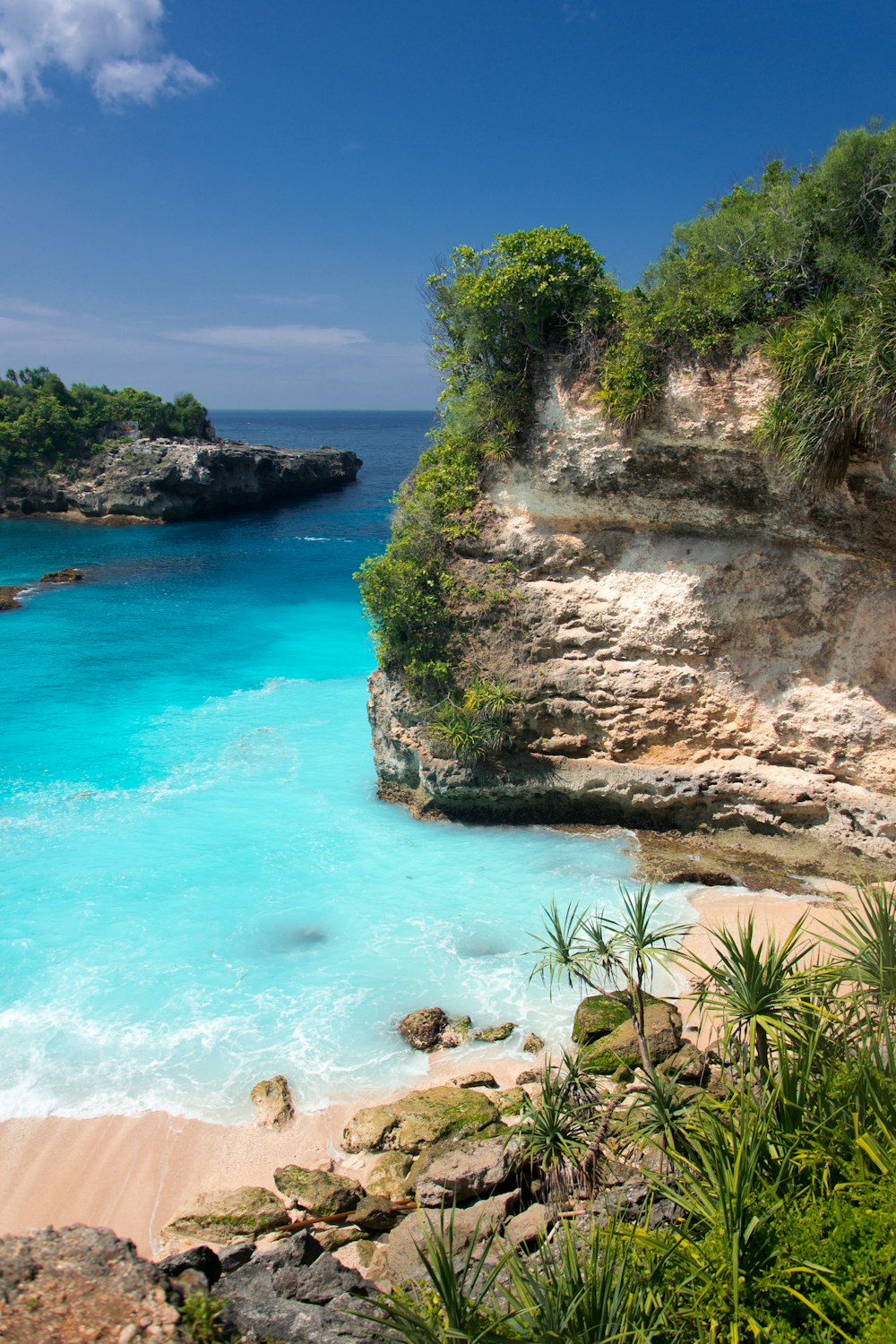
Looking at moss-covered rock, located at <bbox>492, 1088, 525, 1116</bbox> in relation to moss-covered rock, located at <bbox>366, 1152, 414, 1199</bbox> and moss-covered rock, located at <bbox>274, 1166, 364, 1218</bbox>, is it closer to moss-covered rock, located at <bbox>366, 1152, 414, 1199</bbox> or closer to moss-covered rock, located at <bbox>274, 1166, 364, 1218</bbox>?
moss-covered rock, located at <bbox>366, 1152, 414, 1199</bbox>

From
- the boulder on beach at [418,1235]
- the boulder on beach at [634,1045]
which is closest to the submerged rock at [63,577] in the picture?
the boulder on beach at [634,1045]

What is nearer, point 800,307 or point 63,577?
point 800,307

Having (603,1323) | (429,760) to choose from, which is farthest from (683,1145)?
(429,760)

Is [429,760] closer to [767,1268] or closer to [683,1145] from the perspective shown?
[683,1145]

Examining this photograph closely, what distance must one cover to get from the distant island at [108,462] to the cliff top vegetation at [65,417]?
0.06 m

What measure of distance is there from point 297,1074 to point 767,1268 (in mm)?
6910

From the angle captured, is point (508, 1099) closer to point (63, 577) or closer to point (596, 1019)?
point (596, 1019)

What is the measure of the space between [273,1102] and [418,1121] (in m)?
1.89

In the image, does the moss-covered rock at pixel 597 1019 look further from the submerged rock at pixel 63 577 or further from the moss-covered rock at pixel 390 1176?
the submerged rock at pixel 63 577

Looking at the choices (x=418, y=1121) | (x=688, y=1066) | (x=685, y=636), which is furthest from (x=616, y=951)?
(x=685, y=636)

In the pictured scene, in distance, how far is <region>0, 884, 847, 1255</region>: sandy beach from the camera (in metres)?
8.58

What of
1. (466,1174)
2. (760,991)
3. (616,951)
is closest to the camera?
(760,991)

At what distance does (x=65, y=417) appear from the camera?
5503cm

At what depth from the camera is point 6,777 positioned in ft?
63.1
